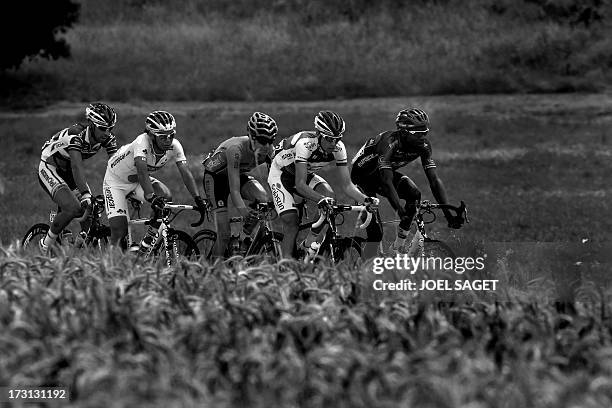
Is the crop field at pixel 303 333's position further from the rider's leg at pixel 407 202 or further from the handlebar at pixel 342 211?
the rider's leg at pixel 407 202

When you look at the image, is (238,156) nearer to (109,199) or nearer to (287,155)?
(287,155)

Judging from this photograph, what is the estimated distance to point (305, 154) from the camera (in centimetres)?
1504

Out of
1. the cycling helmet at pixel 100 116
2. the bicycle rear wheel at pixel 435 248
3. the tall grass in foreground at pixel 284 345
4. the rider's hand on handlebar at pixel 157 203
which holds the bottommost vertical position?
the tall grass in foreground at pixel 284 345

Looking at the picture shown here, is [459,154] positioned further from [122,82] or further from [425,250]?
[425,250]

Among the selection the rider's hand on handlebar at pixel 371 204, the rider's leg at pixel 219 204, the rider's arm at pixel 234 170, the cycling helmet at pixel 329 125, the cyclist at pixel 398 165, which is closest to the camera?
the rider's hand on handlebar at pixel 371 204

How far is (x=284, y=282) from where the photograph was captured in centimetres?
1133

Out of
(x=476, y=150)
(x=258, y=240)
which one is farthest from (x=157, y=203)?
(x=476, y=150)

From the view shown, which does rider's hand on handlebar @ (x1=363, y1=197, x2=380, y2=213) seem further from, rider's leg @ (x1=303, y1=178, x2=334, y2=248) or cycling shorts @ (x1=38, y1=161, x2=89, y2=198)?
cycling shorts @ (x1=38, y1=161, x2=89, y2=198)

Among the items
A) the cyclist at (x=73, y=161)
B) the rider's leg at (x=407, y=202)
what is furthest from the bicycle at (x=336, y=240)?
the cyclist at (x=73, y=161)

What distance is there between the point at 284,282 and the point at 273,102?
3273cm

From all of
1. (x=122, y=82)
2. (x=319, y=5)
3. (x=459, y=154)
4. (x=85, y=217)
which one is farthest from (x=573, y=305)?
(x=319, y=5)

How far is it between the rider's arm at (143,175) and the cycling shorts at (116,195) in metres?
0.61

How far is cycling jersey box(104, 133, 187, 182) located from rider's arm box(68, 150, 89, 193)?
348 millimetres

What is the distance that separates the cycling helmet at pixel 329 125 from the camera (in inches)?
582
